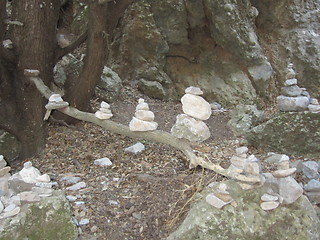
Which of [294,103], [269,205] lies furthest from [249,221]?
[294,103]

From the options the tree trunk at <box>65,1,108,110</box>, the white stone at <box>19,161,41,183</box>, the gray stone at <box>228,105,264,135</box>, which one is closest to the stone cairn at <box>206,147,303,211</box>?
the white stone at <box>19,161,41,183</box>

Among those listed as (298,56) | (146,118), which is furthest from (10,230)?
(298,56)

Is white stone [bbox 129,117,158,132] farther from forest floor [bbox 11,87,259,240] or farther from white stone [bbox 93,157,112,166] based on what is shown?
white stone [bbox 93,157,112,166]

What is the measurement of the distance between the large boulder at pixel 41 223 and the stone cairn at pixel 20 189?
44 millimetres

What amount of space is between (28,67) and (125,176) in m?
1.75

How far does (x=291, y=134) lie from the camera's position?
13.7 ft

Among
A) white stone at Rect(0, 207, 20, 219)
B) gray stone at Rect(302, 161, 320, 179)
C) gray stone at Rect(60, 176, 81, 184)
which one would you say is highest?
white stone at Rect(0, 207, 20, 219)

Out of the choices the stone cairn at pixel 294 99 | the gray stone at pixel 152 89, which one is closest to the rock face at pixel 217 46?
the gray stone at pixel 152 89

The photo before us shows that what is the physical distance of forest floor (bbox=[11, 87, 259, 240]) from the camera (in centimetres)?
225

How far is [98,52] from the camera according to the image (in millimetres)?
3820

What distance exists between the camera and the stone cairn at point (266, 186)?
82.3 inches

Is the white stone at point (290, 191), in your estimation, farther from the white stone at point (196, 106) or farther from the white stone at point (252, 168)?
the white stone at point (196, 106)

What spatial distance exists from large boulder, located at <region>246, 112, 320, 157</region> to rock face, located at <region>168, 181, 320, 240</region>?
2125 millimetres

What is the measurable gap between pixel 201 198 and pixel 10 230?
127 centimetres
